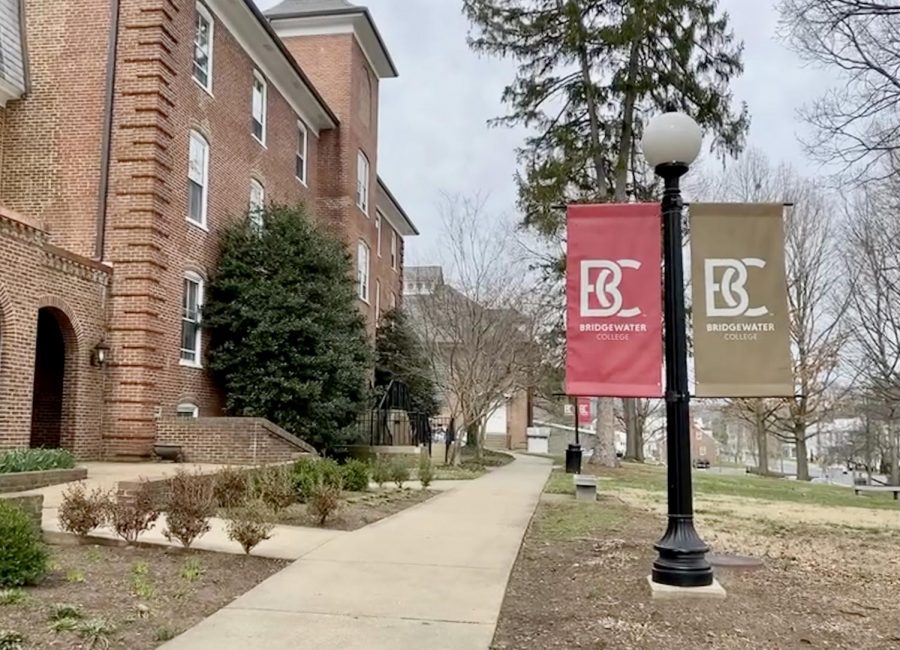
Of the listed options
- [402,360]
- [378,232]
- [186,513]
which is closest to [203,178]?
[186,513]

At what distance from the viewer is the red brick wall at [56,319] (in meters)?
11.6

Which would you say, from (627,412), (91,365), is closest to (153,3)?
(91,365)

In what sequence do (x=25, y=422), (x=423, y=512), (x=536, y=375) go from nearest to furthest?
(x=423, y=512), (x=25, y=422), (x=536, y=375)

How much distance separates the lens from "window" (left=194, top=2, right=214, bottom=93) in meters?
16.9

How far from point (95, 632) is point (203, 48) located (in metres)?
15.4

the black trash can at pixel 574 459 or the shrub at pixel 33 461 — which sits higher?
the shrub at pixel 33 461

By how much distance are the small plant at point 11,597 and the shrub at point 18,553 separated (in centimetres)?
19

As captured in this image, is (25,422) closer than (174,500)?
No

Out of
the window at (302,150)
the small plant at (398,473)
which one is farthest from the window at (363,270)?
the small plant at (398,473)

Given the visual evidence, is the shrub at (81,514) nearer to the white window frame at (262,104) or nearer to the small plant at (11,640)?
the small plant at (11,640)

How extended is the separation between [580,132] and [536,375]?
826 cm

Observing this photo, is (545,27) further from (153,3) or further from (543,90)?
(153,3)

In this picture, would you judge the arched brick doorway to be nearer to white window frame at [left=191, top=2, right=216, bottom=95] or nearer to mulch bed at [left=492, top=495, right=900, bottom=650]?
white window frame at [left=191, top=2, right=216, bottom=95]

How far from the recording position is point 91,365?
555 inches
